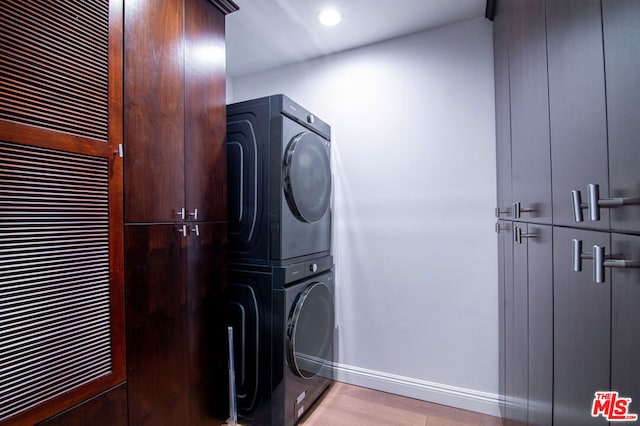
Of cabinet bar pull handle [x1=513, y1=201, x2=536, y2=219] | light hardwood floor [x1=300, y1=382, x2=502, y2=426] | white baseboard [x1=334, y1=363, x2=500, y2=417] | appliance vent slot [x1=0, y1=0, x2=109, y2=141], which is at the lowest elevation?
light hardwood floor [x1=300, y1=382, x2=502, y2=426]

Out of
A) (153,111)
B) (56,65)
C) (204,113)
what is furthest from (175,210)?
(56,65)

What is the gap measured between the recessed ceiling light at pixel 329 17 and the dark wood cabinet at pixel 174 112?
0.67 meters

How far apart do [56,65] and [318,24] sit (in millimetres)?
1627

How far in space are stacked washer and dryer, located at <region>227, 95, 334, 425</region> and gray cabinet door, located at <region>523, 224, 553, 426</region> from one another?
115cm

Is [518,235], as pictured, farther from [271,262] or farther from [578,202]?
[271,262]

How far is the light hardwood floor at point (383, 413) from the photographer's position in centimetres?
186

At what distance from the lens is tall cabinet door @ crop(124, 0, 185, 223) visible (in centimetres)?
124

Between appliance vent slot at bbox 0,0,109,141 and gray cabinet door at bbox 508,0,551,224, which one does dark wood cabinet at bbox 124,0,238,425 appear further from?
gray cabinet door at bbox 508,0,551,224

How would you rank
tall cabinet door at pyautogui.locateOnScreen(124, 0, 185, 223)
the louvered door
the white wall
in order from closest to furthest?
Result: 1. the louvered door
2. tall cabinet door at pyautogui.locateOnScreen(124, 0, 185, 223)
3. the white wall

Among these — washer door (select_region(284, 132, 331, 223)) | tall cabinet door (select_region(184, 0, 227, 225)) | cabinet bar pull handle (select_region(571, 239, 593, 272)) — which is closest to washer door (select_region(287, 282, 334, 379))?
washer door (select_region(284, 132, 331, 223))

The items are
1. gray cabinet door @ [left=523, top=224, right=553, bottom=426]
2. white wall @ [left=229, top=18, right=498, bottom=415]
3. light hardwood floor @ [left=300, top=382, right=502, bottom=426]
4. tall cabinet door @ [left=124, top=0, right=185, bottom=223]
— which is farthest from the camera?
white wall @ [left=229, top=18, right=498, bottom=415]

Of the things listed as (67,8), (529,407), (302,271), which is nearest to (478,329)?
(529,407)

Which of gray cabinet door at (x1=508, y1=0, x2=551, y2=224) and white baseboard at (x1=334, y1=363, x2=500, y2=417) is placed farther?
white baseboard at (x1=334, y1=363, x2=500, y2=417)

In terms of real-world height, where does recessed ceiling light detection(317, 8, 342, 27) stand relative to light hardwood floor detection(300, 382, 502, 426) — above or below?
above
